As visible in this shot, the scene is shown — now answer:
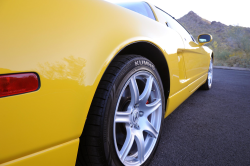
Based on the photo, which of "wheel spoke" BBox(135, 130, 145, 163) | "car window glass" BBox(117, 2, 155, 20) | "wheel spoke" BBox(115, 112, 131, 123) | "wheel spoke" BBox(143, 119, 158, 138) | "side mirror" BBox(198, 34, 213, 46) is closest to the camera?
"wheel spoke" BBox(115, 112, 131, 123)

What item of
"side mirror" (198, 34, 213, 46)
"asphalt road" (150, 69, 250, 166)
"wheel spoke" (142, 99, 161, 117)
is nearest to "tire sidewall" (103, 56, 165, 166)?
"wheel spoke" (142, 99, 161, 117)

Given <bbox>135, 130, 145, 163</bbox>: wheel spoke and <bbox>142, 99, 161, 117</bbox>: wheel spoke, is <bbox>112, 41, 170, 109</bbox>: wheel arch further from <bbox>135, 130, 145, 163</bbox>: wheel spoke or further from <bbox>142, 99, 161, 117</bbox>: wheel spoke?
<bbox>135, 130, 145, 163</bbox>: wheel spoke

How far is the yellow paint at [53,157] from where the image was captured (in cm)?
56

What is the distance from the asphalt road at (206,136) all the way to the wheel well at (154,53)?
0.46 metres

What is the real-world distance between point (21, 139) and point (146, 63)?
32.5 inches

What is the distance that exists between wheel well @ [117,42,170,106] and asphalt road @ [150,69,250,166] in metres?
0.46

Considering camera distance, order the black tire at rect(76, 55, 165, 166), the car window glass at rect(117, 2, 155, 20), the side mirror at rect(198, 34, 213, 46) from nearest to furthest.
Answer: the black tire at rect(76, 55, 165, 166), the car window glass at rect(117, 2, 155, 20), the side mirror at rect(198, 34, 213, 46)

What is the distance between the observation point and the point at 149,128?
118cm

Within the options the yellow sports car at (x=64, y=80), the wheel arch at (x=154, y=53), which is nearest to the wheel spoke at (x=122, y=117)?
the yellow sports car at (x=64, y=80)

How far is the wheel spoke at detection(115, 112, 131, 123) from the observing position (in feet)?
3.10

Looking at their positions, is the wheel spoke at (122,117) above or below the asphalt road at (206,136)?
above

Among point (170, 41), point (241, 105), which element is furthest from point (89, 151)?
point (241, 105)

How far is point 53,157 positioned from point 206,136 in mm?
1470

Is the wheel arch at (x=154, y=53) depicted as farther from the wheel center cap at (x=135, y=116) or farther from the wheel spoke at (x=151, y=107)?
the wheel center cap at (x=135, y=116)
